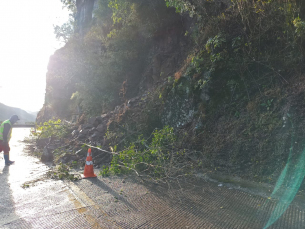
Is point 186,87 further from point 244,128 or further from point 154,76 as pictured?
point 154,76

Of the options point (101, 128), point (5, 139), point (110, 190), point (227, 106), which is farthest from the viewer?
point (101, 128)

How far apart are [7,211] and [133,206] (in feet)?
6.33

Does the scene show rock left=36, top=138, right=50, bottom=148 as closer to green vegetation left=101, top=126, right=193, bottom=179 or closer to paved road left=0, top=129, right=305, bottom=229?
paved road left=0, top=129, right=305, bottom=229

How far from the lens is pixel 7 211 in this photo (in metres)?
3.63

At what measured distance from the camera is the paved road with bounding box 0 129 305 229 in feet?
10.4

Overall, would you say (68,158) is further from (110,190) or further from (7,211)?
(7,211)

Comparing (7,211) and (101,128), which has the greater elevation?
(101,128)

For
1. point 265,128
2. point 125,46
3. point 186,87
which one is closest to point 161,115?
point 186,87

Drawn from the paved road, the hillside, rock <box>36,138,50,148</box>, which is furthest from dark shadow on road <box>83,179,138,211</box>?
rock <box>36,138,50,148</box>

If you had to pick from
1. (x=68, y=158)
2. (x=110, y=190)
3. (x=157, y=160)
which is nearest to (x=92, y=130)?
(x=68, y=158)

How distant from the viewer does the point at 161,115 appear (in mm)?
7516

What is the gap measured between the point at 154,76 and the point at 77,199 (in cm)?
825

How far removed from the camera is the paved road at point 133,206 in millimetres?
3162

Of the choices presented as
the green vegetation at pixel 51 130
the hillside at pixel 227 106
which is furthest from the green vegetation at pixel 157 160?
the green vegetation at pixel 51 130
